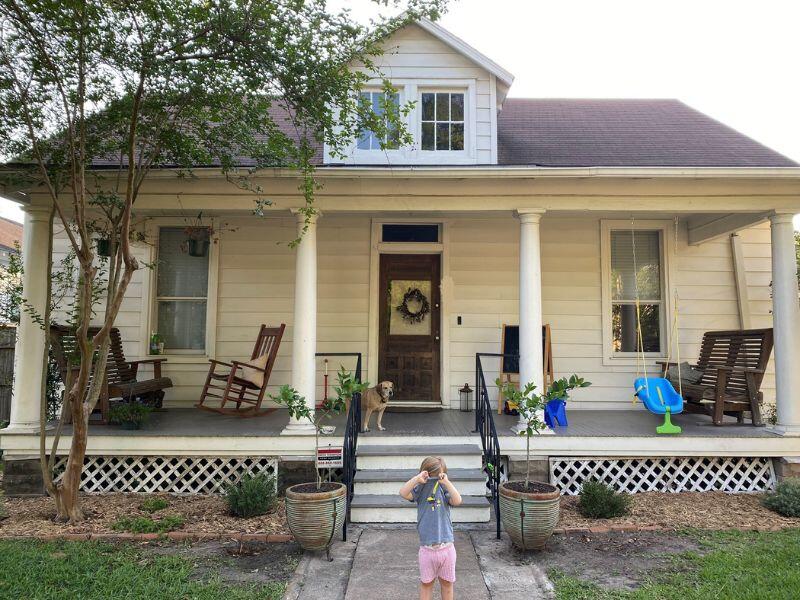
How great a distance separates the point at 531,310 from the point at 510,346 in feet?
4.96

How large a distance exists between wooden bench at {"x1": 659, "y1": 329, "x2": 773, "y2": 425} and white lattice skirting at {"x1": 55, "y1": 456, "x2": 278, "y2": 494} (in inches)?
186

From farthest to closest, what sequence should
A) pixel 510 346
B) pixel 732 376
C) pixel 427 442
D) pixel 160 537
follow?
pixel 510 346 → pixel 732 376 → pixel 427 442 → pixel 160 537

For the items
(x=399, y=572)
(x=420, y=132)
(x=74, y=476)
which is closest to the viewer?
(x=399, y=572)

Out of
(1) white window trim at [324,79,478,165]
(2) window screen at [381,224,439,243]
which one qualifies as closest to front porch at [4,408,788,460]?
(2) window screen at [381,224,439,243]

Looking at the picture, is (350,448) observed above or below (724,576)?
above

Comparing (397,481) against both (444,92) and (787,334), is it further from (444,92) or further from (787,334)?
(444,92)

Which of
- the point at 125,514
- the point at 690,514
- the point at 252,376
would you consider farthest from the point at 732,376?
the point at 125,514

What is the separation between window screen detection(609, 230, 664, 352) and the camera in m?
6.95

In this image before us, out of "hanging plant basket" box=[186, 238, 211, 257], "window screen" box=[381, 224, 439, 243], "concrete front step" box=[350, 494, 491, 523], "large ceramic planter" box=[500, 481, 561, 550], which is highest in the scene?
"window screen" box=[381, 224, 439, 243]

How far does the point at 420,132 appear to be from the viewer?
21.0 ft

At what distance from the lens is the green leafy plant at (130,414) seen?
527 cm

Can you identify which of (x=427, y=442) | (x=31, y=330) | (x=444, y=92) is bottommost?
(x=427, y=442)

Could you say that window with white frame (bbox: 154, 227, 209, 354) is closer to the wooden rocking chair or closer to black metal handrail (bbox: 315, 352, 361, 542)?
the wooden rocking chair

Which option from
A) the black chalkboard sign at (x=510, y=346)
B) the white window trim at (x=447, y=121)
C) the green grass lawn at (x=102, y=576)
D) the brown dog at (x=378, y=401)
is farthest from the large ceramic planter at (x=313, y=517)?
the white window trim at (x=447, y=121)
